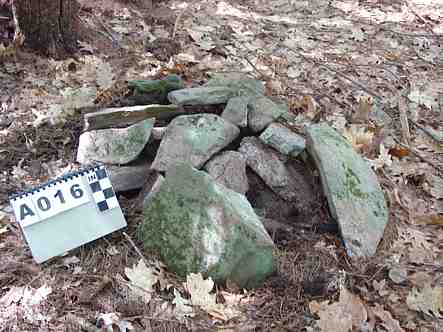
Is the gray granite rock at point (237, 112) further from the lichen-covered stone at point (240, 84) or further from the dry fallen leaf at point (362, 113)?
the dry fallen leaf at point (362, 113)

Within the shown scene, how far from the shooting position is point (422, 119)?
3.40m

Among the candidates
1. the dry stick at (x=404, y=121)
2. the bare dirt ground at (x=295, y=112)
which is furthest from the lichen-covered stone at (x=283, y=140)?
the dry stick at (x=404, y=121)

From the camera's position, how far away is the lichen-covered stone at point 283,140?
2439 millimetres

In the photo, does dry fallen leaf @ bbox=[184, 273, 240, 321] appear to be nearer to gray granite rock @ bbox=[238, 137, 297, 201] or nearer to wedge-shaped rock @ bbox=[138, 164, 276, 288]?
wedge-shaped rock @ bbox=[138, 164, 276, 288]

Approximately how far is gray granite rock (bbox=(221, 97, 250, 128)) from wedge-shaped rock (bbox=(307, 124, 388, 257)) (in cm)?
36

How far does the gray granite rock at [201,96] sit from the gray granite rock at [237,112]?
11 centimetres

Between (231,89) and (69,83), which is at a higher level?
(231,89)

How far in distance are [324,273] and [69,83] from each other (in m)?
2.11

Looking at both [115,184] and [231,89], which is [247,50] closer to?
[231,89]

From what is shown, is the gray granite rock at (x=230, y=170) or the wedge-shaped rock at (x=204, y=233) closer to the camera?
the wedge-shaped rock at (x=204, y=233)

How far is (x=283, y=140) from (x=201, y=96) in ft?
1.93

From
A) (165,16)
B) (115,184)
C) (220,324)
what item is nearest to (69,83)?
(115,184)

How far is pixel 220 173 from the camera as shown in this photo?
2.31 metres

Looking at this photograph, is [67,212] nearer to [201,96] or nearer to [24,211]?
[24,211]
